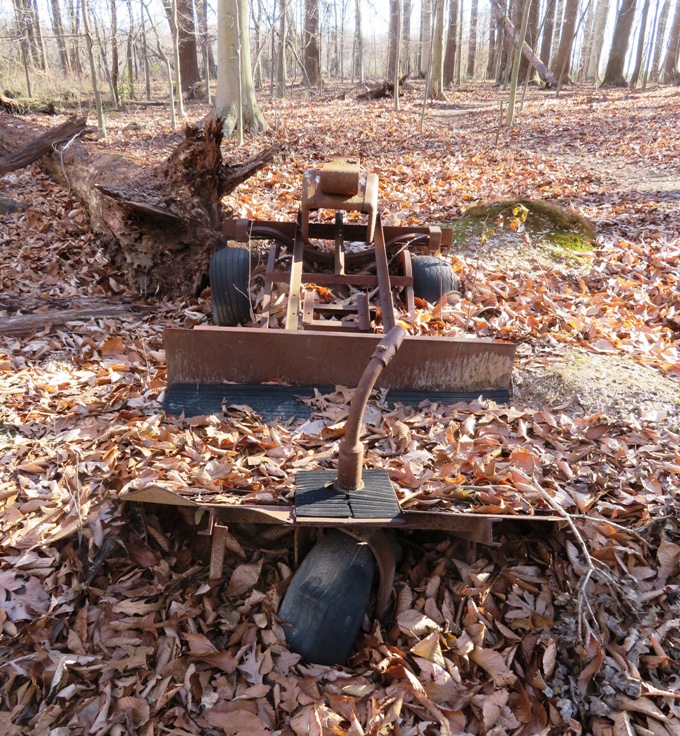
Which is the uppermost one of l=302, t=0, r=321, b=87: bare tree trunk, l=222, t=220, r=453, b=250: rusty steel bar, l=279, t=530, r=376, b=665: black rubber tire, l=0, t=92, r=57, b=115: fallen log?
l=302, t=0, r=321, b=87: bare tree trunk

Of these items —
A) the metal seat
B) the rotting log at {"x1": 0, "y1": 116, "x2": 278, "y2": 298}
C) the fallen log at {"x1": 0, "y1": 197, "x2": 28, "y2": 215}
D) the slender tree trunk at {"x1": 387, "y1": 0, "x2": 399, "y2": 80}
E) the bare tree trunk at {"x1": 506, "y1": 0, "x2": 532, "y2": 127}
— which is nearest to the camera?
the metal seat

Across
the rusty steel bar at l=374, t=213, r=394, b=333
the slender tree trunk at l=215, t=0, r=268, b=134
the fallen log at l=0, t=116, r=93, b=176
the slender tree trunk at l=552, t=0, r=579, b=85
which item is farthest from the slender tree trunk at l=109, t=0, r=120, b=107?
the slender tree trunk at l=552, t=0, r=579, b=85

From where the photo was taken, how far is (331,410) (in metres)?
3.78

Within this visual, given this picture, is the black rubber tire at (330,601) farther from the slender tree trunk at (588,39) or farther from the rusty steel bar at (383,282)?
the slender tree trunk at (588,39)

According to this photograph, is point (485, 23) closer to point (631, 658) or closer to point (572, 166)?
point (572, 166)

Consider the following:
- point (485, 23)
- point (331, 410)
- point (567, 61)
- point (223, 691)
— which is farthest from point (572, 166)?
point (485, 23)

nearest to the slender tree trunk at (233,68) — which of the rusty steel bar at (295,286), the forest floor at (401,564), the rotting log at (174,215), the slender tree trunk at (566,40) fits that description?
the rotting log at (174,215)

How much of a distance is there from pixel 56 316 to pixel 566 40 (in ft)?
76.9

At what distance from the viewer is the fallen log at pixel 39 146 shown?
6376 mm

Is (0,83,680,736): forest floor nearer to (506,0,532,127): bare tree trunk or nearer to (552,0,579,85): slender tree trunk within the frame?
(506,0,532,127): bare tree trunk

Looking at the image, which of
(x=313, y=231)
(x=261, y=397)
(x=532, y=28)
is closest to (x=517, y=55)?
(x=313, y=231)

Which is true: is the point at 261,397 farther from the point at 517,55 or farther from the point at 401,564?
the point at 517,55

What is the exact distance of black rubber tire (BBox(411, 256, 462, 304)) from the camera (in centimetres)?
529

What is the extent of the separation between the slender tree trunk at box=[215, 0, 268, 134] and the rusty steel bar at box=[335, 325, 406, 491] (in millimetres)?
9488
